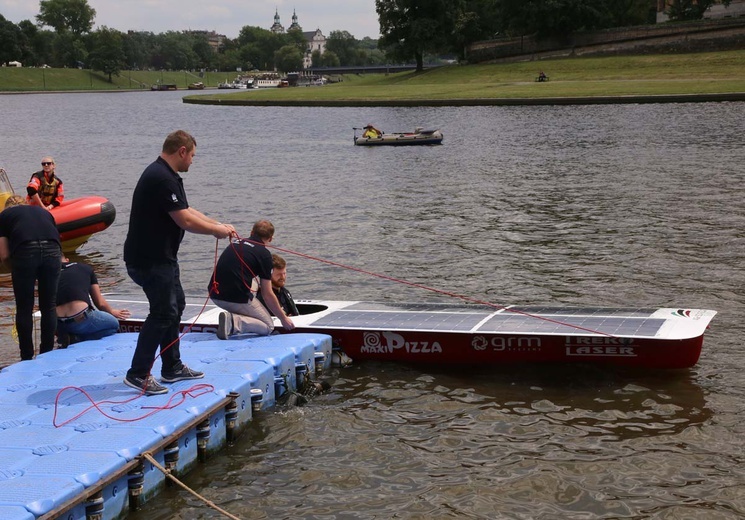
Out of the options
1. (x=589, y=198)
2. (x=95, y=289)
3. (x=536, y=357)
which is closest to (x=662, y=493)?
(x=536, y=357)

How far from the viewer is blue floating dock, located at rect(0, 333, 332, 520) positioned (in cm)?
733

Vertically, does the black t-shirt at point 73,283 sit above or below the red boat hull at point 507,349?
above

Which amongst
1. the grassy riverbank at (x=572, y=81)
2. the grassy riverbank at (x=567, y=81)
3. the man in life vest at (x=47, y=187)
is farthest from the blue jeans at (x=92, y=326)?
the grassy riverbank at (x=572, y=81)

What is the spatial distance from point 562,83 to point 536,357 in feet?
243

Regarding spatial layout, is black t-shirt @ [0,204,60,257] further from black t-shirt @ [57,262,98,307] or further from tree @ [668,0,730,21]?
tree @ [668,0,730,21]

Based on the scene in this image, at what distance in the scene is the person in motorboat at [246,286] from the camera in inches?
444

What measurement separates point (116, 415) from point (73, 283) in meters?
3.01

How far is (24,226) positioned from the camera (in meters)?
10.4

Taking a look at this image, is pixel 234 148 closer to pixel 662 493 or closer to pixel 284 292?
pixel 284 292

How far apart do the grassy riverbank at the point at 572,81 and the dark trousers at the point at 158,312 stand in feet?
195

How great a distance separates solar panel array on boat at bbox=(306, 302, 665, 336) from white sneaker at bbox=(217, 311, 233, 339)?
1150mm

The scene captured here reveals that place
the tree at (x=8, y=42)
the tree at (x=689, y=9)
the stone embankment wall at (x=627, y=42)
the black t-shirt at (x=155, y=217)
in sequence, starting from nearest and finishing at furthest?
the black t-shirt at (x=155, y=217), the stone embankment wall at (x=627, y=42), the tree at (x=689, y=9), the tree at (x=8, y=42)

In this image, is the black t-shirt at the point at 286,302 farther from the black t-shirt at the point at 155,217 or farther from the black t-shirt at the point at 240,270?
the black t-shirt at the point at 155,217

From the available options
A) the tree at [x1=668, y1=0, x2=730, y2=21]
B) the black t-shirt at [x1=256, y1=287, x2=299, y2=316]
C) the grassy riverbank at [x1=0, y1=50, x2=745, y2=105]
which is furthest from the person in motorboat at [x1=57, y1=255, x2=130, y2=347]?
the tree at [x1=668, y1=0, x2=730, y2=21]
